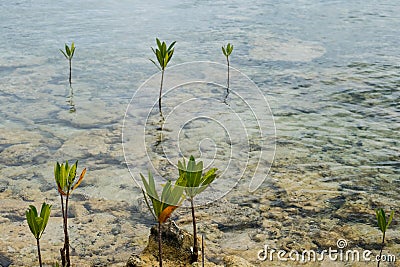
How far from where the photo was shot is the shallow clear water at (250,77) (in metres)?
3.83

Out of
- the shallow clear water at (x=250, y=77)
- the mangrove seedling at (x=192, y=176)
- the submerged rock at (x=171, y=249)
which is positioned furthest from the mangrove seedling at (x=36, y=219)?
the shallow clear water at (x=250, y=77)

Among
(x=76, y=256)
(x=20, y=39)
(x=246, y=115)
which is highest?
(x=20, y=39)

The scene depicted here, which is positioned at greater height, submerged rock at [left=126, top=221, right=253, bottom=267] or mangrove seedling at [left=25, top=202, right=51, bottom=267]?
mangrove seedling at [left=25, top=202, right=51, bottom=267]

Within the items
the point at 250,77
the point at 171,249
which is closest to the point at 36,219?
the point at 171,249

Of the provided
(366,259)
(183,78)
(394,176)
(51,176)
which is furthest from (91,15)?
(366,259)

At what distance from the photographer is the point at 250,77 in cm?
632

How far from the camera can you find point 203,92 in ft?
19.3

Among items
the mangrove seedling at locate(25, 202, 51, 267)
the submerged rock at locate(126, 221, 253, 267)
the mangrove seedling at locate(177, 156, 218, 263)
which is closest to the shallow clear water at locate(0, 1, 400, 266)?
the submerged rock at locate(126, 221, 253, 267)

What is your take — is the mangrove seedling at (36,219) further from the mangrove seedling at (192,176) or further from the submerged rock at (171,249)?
the mangrove seedling at (192,176)

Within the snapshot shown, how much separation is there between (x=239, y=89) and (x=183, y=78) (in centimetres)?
83

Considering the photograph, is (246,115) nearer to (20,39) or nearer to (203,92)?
(203,92)

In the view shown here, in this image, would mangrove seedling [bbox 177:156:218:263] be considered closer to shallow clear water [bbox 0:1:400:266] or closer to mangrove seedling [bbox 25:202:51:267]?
mangrove seedling [bbox 25:202:51:267]

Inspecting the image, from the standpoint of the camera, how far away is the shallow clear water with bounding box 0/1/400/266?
151 inches

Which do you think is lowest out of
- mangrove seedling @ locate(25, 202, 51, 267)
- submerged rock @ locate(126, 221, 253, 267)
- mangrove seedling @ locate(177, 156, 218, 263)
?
submerged rock @ locate(126, 221, 253, 267)
